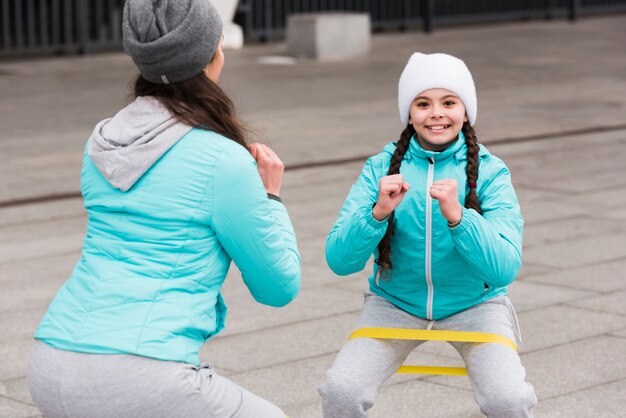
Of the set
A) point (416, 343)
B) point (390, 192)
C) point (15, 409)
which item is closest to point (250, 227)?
point (390, 192)

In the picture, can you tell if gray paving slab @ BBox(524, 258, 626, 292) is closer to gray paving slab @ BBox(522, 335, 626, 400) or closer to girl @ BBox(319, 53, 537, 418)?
gray paving slab @ BBox(522, 335, 626, 400)

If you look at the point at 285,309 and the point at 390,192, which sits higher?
the point at 390,192

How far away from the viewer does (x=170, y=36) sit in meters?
3.00

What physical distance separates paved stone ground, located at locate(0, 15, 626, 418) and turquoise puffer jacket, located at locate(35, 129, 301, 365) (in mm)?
669

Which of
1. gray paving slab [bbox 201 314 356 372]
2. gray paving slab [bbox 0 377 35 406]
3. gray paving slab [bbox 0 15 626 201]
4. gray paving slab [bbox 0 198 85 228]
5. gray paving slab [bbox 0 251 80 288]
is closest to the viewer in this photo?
gray paving slab [bbox 0 377 35 406]

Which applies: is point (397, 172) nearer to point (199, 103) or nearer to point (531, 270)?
point (199, 103)

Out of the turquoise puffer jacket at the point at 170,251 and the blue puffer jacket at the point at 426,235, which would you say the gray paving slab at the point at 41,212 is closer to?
the blue puffer jacket at the point at 426,235

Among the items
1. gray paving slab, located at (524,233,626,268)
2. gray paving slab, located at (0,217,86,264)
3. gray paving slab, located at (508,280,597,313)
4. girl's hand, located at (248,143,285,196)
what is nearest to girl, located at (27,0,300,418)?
girl's hand, located at (248,143,285,196)

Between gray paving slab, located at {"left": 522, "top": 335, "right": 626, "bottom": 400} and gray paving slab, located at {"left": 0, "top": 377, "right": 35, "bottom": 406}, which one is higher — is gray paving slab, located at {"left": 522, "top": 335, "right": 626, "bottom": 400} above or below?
below

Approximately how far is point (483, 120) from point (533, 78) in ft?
12.5

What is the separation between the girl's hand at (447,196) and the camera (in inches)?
141

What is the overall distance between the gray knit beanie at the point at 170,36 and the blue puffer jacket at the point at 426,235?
903mm

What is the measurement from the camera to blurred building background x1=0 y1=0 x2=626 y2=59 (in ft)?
63.2

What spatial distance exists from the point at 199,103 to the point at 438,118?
105cm
